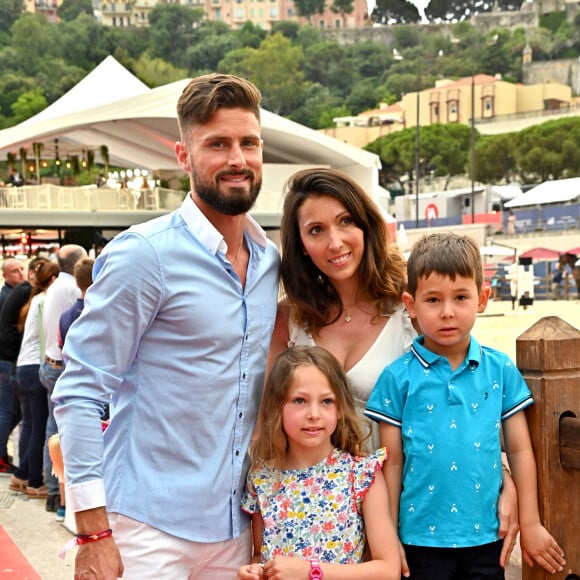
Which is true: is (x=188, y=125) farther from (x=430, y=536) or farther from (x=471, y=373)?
(x=430, y=536)

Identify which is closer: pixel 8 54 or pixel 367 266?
pixel 367 266

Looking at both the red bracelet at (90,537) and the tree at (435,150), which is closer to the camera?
the red bracelet at (90,537)

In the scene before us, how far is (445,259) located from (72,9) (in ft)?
468

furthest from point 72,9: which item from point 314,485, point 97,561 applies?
point 97,561

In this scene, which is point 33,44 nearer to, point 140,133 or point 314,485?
point 140,133

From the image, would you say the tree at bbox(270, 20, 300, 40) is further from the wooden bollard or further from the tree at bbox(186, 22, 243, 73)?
the wooden bollard

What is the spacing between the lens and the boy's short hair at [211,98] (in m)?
2.09

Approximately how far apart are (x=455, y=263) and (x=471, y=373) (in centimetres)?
27

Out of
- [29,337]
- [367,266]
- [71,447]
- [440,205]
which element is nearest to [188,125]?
[367,266]

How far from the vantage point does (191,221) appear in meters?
2.18

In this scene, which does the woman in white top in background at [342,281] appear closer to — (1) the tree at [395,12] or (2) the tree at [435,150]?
(2) the tree at [435,150]

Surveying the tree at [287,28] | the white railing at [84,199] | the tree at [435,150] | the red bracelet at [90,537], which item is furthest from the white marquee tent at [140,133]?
the tree at [287,28]

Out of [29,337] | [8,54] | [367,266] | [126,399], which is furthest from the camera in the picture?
[8,54]

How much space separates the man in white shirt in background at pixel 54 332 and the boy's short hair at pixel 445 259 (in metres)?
4.04
